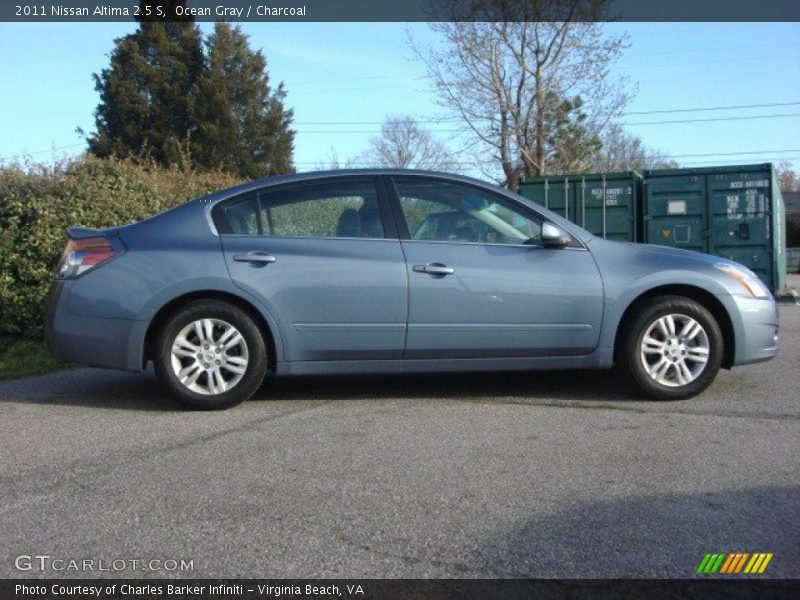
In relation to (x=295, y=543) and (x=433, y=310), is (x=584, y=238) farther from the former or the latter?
(x=295, y=543)

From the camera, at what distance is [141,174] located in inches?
408

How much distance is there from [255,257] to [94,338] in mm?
1189

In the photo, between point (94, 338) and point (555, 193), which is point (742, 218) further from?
point (94, 338)

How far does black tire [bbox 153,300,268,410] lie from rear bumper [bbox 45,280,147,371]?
16cm

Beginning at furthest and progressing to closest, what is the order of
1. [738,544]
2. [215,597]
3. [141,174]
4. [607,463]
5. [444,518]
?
[141,174], [607,463], [444,518], [738,544], [215,597]

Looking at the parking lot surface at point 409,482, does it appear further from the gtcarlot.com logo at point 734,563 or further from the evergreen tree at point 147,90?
the evergreen tree at point 147,90

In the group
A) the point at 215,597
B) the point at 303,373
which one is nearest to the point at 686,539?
the point at 215,597

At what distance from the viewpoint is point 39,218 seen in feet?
27.6

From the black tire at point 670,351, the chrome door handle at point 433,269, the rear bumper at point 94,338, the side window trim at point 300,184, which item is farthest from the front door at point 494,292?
the rear bumper at point 94,338

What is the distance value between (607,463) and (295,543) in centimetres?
176

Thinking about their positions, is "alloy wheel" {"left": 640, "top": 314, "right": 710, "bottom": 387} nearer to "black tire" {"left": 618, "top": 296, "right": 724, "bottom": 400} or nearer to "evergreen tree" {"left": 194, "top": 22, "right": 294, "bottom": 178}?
"black tire" {"left": 618, "top": 296, "right": 724, "bottom": 400}

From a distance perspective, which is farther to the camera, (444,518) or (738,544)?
(444,518)

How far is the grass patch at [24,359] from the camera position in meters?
7.28

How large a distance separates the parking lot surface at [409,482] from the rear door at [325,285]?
46cm
